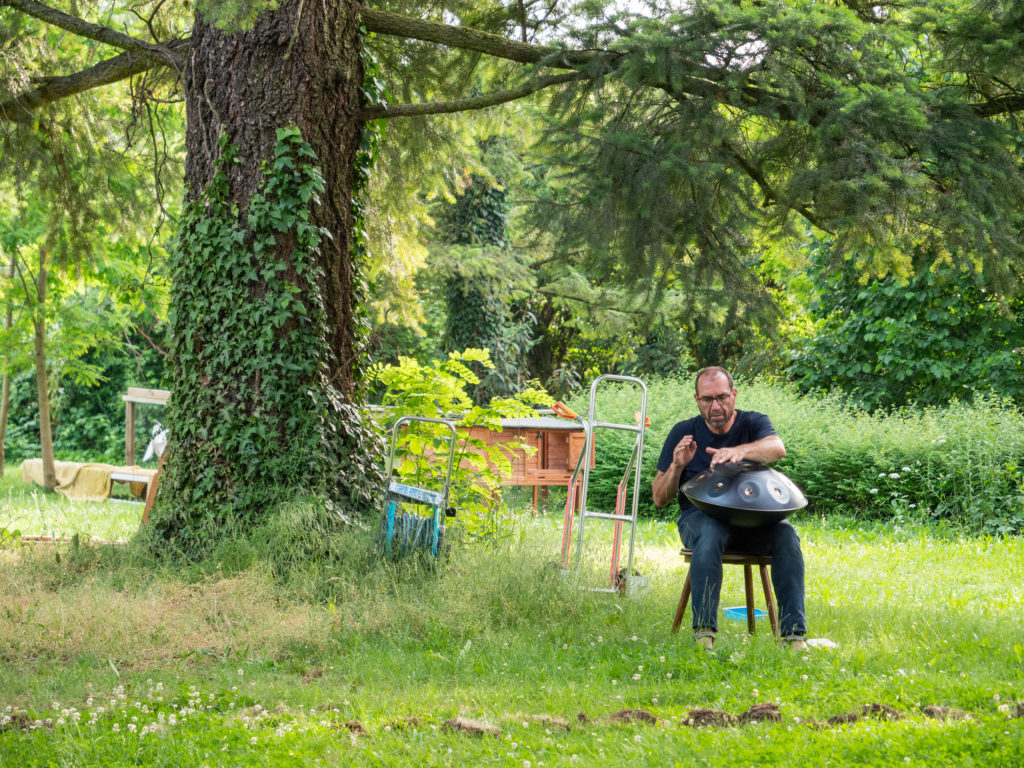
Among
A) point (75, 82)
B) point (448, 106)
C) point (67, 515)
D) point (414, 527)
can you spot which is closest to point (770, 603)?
point (414, 527)

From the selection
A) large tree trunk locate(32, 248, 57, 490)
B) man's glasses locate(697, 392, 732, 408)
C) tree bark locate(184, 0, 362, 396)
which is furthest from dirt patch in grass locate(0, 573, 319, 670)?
large tree trunk locate(32, 248, 57, 490)

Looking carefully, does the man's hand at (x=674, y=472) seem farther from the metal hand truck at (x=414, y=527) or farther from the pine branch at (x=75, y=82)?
the pine branch at (x=75, y=82)

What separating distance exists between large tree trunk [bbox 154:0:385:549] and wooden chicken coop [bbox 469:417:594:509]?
10.6ft

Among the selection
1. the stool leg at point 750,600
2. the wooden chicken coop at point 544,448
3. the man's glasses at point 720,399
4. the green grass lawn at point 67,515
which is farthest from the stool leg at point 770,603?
the green grass lawn at point 67,515

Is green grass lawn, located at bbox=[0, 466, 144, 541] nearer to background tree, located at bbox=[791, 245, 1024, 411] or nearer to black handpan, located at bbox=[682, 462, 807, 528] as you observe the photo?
black handpan, located at bbox=[682, 462, 807, 528]

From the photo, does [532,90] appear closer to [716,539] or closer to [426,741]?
[716,539]

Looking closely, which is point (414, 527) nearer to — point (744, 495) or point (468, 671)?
point (468, 671)

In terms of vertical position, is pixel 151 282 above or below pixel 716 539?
above

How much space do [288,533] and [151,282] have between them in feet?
26.0

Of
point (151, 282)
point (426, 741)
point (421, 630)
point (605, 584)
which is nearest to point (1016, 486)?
point (605, 584)

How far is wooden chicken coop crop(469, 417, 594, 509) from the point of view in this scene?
985cm

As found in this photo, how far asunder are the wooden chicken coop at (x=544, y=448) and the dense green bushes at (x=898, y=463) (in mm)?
2602

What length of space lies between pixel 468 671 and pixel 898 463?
7.82 meters

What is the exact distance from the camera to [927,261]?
1283cm
